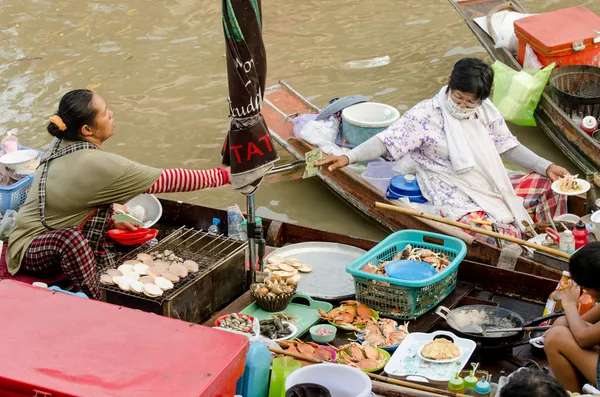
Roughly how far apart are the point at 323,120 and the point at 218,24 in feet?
15.2

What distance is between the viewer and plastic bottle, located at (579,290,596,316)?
4.23m

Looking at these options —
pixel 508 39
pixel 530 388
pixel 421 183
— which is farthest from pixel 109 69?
pixel 530 388

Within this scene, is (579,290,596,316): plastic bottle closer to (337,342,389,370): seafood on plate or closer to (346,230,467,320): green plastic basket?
(346,230,467,320): green plastic basket

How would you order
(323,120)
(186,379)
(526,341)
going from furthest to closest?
(323,120) < (526,341) < (186,379)

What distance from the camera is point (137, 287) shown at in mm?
4527

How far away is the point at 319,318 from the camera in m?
4.70

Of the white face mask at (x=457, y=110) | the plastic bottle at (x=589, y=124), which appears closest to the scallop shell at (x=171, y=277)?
the white face mask at (x=457, y=110)

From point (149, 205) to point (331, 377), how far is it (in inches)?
104

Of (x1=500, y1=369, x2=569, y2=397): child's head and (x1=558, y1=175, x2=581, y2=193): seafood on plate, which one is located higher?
(x1=500, y1=369, x2=569, y2=397): child's head

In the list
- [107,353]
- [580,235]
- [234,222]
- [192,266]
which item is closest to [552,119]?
[580,235]

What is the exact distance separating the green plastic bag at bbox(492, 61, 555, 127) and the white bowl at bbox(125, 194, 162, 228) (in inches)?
146

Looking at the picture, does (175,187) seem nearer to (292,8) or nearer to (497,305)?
(497,305)

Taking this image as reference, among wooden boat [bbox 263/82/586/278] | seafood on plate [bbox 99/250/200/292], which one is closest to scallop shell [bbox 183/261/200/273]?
seafood on plate [bbox 99/250/200/292]

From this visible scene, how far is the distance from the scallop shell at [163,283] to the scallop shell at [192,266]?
0.64 feet
